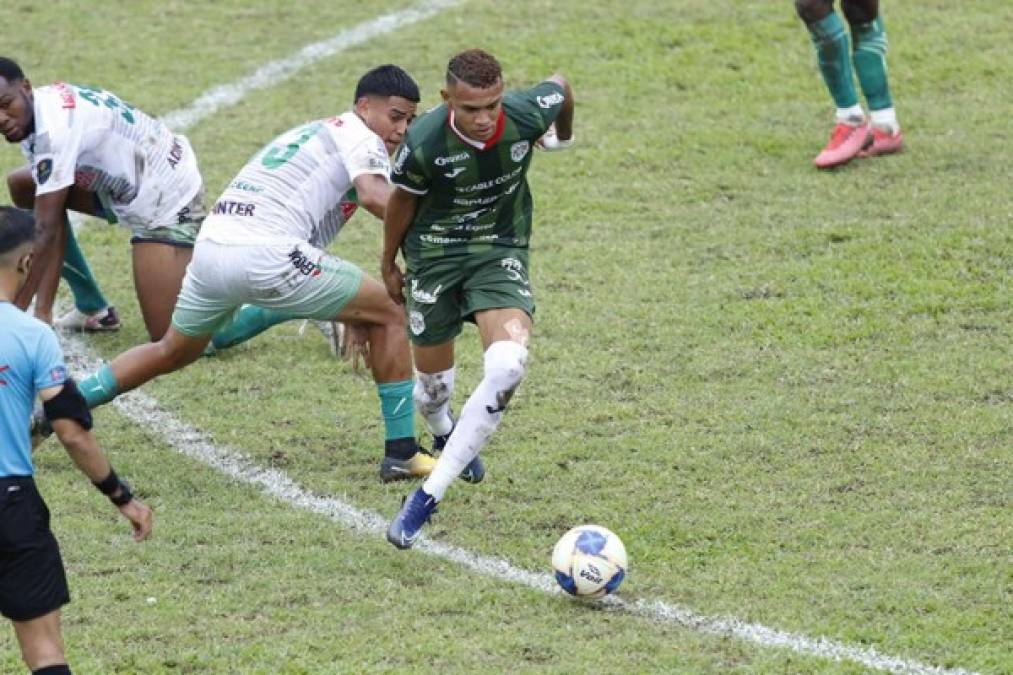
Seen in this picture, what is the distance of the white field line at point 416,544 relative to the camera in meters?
6.05

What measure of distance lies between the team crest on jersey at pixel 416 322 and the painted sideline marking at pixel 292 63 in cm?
585

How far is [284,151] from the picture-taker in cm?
800

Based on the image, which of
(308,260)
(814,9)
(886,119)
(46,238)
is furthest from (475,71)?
(886,119)

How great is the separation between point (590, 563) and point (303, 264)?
2.12 m

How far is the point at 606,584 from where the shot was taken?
6457 millimetres

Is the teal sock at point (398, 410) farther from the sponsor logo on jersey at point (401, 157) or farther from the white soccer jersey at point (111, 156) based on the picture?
the white soccer jersey at point (111, 156)

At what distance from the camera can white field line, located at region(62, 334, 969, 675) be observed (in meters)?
6.05

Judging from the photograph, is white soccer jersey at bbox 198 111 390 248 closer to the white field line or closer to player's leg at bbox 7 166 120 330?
the white field line

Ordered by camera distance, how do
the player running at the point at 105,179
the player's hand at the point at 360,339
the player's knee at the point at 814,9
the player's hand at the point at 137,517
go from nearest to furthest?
the player's hand at the point at 137,517 → the player's hand at the point at 360,339 → the player running at the point at 105,179 → the player's knee at the point at 814,9

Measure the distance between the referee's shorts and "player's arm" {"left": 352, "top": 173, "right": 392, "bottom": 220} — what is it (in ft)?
8.50

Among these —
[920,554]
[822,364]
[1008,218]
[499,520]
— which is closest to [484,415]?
[499,520]

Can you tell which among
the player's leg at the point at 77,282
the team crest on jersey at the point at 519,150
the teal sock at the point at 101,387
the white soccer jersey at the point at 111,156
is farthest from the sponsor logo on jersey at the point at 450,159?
the player's leg at the point at 77,282

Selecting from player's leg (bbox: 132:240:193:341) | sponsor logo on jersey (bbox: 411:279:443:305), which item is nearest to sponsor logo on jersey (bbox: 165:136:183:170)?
player's leg (bbox: 132:240:193:341)

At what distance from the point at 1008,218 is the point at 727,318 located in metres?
2.26
